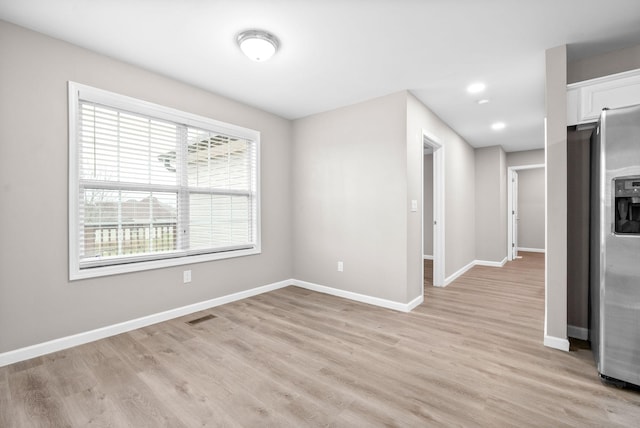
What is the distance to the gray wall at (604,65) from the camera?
2383mm

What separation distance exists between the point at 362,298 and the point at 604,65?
320cm

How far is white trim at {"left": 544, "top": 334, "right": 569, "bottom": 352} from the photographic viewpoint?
2.35 metres

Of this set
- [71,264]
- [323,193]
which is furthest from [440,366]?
[71,264]

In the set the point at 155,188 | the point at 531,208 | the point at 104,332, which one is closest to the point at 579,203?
the point at 155,188

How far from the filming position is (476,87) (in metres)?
3.20

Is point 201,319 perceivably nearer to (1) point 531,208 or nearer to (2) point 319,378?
(2) point 319,378

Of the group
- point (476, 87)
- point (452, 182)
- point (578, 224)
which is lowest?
point (578, 224)

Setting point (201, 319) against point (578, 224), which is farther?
point (201, 319)

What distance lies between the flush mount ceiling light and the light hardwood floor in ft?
7.88

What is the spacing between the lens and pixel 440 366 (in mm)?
2121

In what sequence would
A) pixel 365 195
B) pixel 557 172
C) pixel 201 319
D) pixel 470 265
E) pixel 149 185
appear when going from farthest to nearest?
pixel 470 265 < pixel 365 195 < pixel 201 319 < pixel 149 185 < pixel 557 172

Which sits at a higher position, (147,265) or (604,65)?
(604,65)

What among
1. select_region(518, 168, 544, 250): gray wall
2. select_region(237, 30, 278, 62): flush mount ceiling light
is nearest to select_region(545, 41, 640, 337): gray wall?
select_region(237, 30, 278, 62): flush mount ceiling light

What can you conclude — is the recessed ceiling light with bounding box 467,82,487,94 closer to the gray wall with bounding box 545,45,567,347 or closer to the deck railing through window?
the gray wall with bounding box 545,45,567,347
